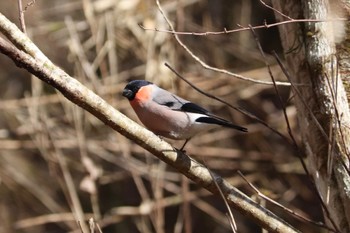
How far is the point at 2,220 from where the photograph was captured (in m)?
5.98

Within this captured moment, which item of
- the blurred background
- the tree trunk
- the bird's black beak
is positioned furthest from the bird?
the blurred background

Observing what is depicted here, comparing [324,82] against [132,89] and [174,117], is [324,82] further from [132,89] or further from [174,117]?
[132,89]

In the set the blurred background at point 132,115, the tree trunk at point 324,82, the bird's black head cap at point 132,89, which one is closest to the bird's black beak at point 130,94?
the bird's black head cap at point 132,89

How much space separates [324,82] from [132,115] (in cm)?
290

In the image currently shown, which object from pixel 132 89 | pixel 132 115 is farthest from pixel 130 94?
pixel 132 115

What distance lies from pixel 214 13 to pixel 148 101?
3.03 m

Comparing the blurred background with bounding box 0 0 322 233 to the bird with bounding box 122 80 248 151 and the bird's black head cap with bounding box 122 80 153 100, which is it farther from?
the bird with bounding box 122 80 248 151

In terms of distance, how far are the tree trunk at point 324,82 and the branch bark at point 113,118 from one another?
0.25m

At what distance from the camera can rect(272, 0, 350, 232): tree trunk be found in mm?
2287

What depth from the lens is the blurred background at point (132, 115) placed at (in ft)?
16.0

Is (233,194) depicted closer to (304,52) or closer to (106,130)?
(304,52)

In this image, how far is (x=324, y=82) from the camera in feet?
7.67

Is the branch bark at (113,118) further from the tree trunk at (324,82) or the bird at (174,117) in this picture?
the bird at (174,117)

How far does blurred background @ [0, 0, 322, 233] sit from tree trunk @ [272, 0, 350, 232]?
7.40 ft
